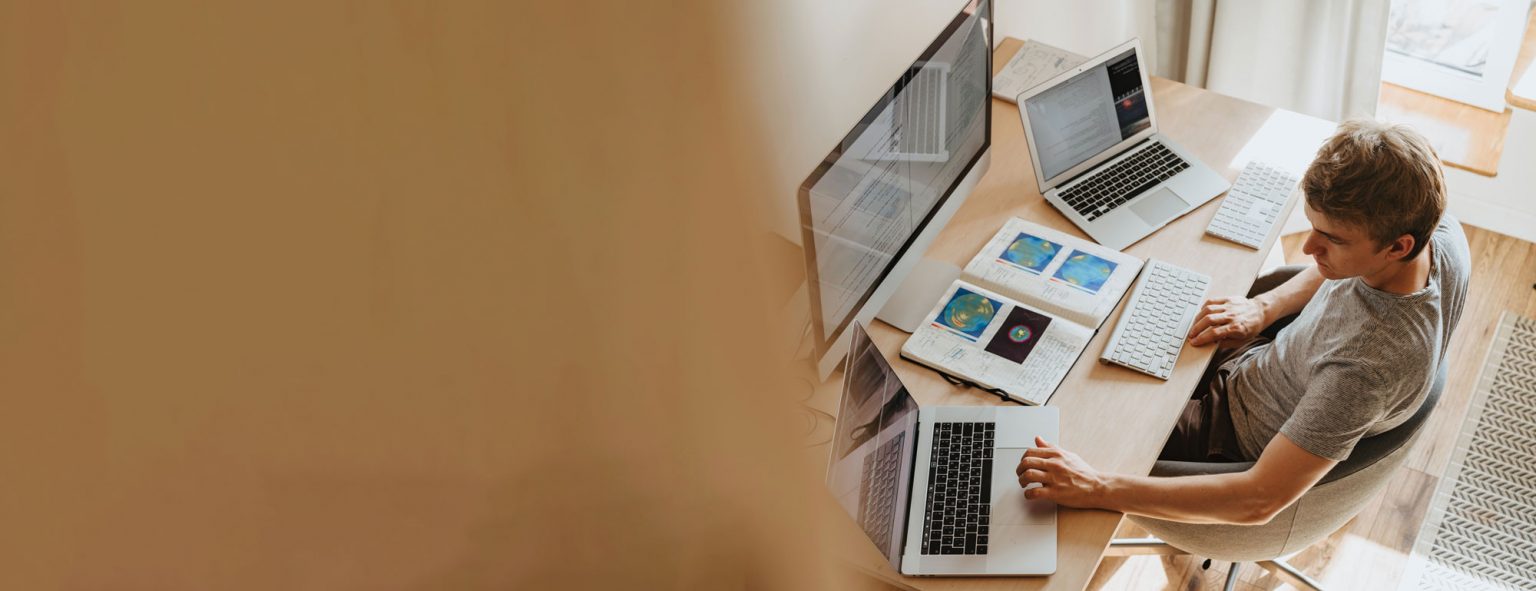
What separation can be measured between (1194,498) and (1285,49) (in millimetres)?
1586

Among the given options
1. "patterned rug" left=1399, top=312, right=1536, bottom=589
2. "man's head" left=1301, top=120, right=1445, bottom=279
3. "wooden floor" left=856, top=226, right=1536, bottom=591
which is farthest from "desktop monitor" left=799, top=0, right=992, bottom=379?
"patterned rug" left=1399, top=312, right=1536, bottom=589

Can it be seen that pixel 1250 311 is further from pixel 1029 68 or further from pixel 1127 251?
pixel 1029 68

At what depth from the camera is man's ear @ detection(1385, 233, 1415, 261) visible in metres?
1.38

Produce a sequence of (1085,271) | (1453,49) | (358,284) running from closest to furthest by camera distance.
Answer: (358,284), (1085,271), (1453,49)

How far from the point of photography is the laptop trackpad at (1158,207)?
1920 mm

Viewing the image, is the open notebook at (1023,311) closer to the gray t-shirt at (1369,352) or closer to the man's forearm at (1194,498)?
the man's forearm at (1194,498)

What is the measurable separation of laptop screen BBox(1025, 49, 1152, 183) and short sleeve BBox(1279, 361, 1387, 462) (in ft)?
2.12

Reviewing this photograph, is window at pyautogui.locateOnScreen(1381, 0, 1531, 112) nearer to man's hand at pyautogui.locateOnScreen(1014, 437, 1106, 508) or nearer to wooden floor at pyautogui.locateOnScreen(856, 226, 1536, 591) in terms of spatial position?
wooden floor at pyautogui.locateOnScreen(856, 226, 1536, 591)

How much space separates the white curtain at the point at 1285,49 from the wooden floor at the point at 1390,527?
0.41 meters

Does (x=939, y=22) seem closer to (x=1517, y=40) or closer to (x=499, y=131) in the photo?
(x=1517, y=40)

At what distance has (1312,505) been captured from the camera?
161cm

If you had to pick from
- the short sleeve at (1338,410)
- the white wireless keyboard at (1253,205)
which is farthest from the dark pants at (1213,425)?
the short sleeve at (1338,410)

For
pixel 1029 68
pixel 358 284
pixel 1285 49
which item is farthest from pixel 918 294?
pixel 358 284

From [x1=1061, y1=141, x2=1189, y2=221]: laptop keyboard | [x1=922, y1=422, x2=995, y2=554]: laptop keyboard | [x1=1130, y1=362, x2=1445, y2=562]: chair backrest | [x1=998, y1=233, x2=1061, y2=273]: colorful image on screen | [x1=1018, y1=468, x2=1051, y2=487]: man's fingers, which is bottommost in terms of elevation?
[x1=1130, y1=362, x2=1445, y2=562]: chair backrest
